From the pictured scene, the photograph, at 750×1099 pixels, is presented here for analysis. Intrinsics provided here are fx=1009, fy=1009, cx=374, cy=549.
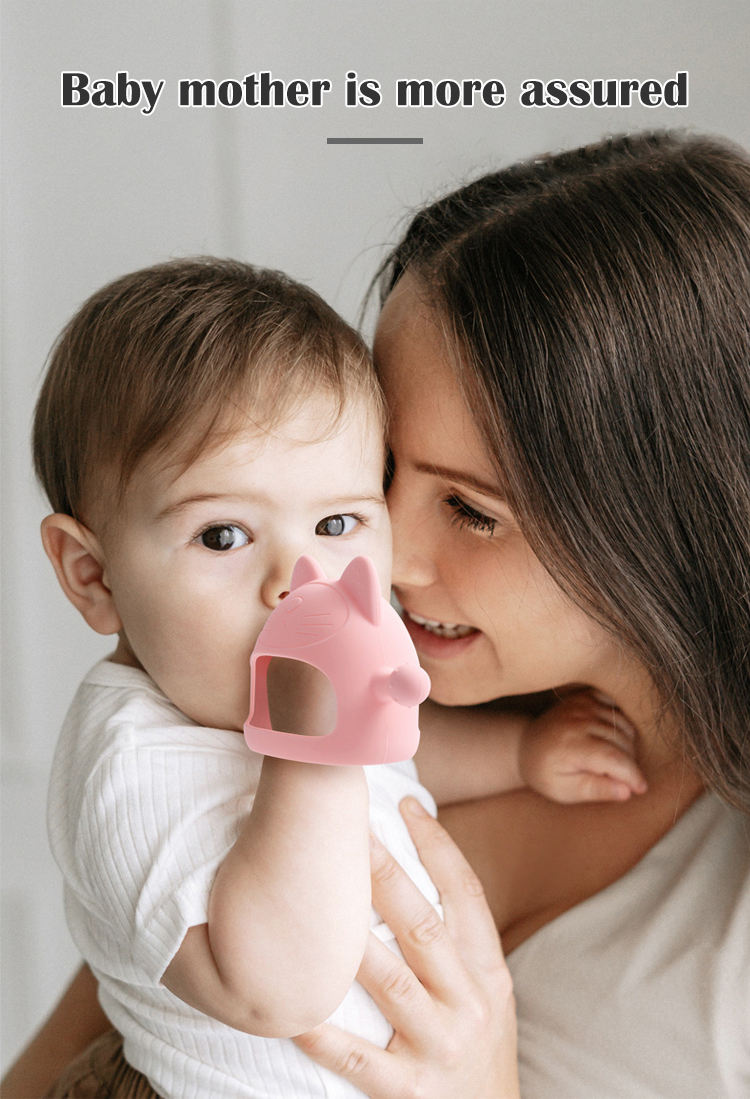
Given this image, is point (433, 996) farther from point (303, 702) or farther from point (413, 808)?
point (303, 702)

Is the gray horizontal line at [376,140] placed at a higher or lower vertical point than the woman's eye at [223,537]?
higher

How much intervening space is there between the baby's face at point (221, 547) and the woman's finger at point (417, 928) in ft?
0.64

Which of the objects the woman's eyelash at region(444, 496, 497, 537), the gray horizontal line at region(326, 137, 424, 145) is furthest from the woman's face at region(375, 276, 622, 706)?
the gray horizontal line at region(326, 137, 424, 145)

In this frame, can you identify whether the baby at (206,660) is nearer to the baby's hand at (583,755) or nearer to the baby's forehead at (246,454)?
the baby's forehead at (246,454)

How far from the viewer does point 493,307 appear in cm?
93

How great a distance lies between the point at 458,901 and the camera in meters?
0.99

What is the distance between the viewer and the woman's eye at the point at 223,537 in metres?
0.79

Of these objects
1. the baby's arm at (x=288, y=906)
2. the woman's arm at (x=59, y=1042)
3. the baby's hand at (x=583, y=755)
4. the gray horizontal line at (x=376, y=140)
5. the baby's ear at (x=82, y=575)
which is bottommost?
the woman's arm at (x=59, y=1042)

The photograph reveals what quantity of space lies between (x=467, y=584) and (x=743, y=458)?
29 cm

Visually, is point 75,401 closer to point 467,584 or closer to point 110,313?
point 110,313

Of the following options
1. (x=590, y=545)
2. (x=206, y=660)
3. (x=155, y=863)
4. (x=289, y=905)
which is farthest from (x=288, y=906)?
(x=590, y=545)

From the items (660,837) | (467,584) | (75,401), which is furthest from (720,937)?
(75,401)

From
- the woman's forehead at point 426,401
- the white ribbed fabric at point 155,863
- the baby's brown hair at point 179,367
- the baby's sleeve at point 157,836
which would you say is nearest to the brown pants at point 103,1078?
the white ribbed fabric at point 155,863

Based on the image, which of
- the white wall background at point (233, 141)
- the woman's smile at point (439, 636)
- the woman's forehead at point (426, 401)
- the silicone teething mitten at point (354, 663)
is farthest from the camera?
the white wall background at point (233, 141)
